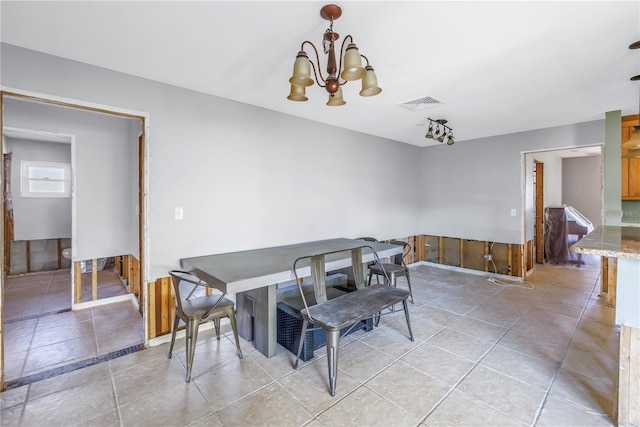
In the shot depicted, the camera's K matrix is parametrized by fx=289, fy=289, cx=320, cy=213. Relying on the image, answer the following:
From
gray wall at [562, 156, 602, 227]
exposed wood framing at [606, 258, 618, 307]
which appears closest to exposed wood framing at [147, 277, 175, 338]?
exposed wood framing at [606, 258, 618, 307]

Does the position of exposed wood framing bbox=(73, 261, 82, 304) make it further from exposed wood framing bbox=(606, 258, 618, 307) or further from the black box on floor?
exposed wood framing bbox=(606, 258, 618, 307)

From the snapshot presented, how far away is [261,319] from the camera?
8.52ft

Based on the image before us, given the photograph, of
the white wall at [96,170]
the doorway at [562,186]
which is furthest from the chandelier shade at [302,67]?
the doorway at [562,186]

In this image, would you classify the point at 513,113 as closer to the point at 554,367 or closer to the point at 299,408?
the point at 554,367

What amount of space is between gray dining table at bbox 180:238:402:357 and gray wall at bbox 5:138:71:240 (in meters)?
4.64

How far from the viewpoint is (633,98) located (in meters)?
3.13

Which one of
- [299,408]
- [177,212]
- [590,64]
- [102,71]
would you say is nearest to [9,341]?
[177,212]

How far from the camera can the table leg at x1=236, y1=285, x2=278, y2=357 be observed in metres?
2.52

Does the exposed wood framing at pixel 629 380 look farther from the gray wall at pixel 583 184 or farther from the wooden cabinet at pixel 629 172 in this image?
the gray wall at pixel 583 184

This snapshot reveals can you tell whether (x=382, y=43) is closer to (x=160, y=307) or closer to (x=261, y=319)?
(x=261, y=319)

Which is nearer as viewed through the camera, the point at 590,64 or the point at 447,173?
the point at 590,64

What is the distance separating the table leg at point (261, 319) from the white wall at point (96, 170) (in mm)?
2248

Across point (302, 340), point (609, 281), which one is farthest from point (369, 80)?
point (609, 281)

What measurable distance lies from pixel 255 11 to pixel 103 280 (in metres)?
4.86
